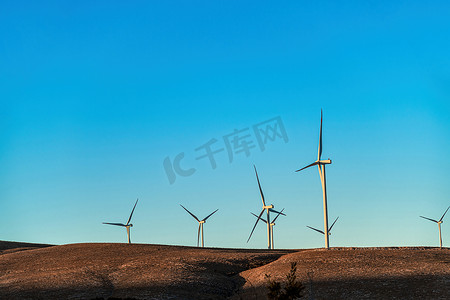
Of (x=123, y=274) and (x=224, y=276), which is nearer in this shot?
(x=123, y=274)

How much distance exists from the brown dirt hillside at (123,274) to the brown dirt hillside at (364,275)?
13.7ft

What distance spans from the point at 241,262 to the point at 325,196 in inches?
585

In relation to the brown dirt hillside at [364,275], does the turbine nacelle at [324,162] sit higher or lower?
higher

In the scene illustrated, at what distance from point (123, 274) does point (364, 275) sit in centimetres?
2712

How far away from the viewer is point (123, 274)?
218 feet

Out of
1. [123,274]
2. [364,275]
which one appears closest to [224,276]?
[123,274]

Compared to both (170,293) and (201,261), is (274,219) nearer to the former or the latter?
(201,261)

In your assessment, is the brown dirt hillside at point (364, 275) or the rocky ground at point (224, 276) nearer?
the brown dirt hillside at point (364, 275)

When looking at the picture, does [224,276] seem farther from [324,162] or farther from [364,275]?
[324,162]

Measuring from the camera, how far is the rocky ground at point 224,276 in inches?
2126

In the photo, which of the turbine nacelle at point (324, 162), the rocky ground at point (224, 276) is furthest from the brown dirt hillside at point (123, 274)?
the turbine nacelle at point (324, 162)

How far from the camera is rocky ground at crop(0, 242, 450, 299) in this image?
177 ft

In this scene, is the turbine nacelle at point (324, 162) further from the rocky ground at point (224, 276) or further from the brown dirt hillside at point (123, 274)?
the brown dirt hillside at point (123, 274)

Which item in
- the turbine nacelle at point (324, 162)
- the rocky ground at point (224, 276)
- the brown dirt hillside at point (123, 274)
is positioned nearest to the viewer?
the rocky ground at point (224, 276)
